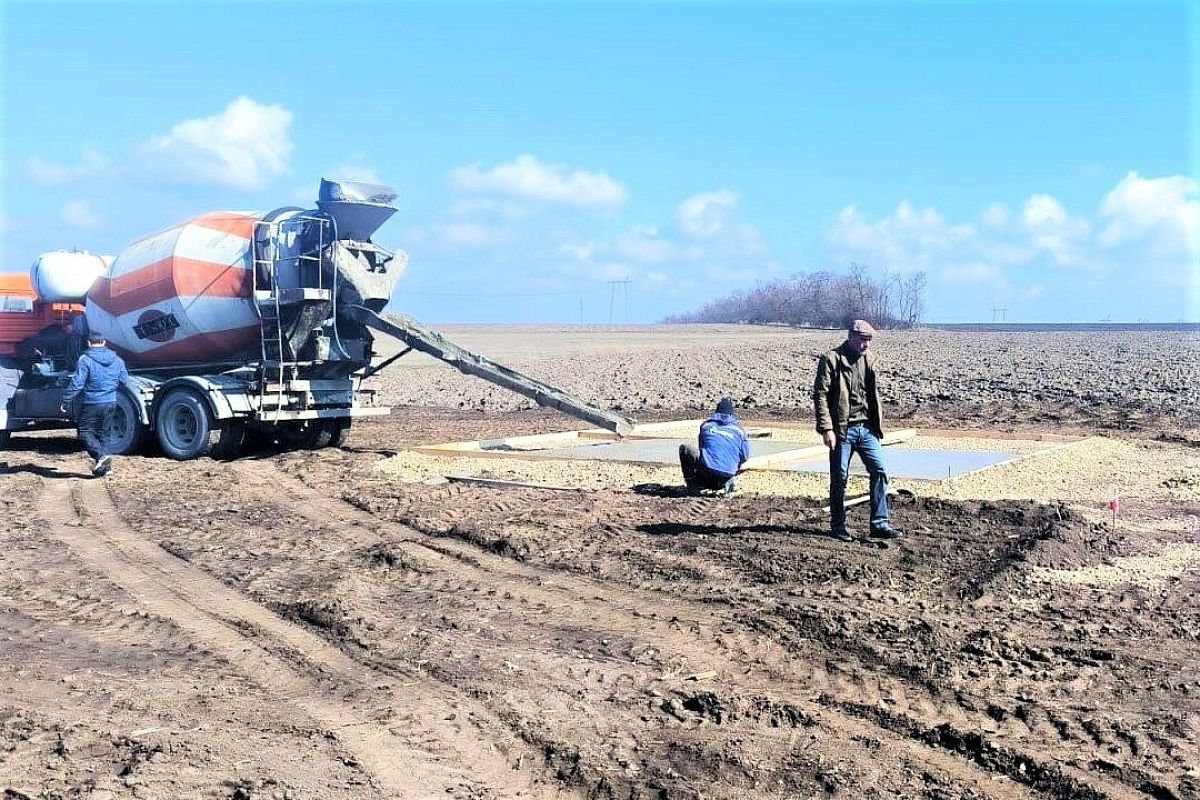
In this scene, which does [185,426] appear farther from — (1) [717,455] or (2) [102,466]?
(1) [717,455]

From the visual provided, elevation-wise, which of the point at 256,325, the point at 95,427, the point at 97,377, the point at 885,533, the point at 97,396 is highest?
the point at 256,325

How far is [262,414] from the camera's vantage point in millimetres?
14914

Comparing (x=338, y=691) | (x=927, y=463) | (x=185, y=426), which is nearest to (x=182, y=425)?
(x=185, y=426)

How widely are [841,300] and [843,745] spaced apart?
74815 mm

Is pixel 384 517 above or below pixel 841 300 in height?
below

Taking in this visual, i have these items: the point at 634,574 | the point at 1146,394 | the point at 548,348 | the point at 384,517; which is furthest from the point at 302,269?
the point at 548,348

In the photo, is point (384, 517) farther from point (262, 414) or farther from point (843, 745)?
point (843, 745)

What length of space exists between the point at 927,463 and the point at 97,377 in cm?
1005

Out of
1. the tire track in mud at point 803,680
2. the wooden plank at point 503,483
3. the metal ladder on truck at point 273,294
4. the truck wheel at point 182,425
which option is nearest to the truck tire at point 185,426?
the truck wheel at point 182,425

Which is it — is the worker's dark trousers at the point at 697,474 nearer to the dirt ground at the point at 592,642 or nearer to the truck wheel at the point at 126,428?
the dirt ground at the point at 592,642

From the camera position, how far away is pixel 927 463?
14.3 meters

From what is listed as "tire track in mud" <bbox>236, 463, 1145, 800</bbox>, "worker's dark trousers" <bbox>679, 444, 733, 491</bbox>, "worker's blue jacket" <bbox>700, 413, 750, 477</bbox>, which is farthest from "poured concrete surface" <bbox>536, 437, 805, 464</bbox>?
"tire track in mud" <bbox>236, 463, 1145, 800</bbox>

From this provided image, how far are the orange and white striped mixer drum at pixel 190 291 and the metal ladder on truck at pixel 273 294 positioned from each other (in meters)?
0.14

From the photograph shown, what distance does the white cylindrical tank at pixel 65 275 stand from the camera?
1686 cm
